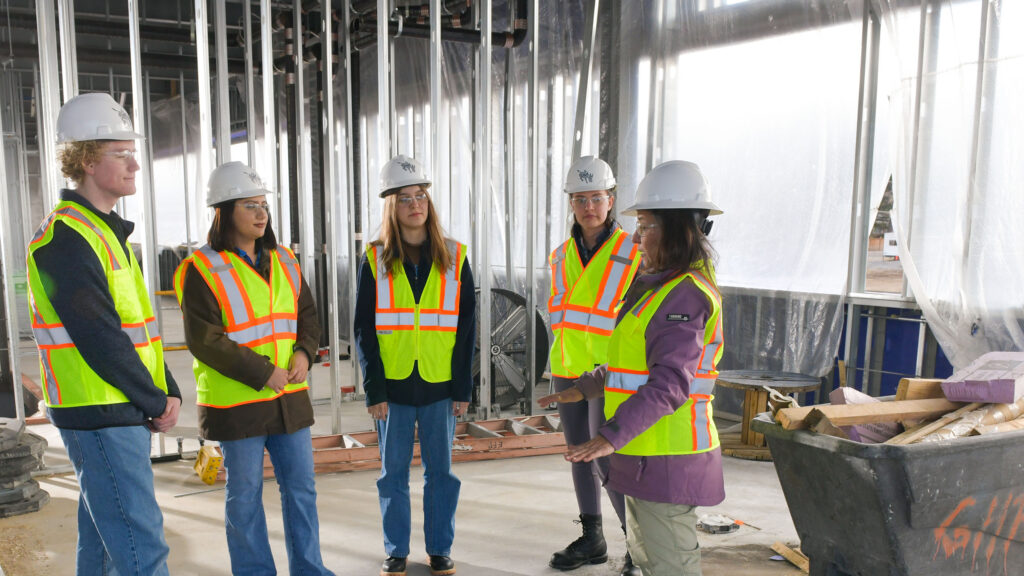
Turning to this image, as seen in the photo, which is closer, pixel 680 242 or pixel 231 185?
pixel 680 242

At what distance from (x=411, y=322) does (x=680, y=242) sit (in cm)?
126

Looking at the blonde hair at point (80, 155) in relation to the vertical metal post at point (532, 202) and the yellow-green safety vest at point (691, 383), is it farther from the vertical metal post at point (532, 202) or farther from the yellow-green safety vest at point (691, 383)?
the vertical metal post at point (532, 202)

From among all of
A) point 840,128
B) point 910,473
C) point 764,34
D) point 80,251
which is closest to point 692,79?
point 764,34

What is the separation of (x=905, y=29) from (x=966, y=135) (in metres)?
0.79

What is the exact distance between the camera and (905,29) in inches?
188

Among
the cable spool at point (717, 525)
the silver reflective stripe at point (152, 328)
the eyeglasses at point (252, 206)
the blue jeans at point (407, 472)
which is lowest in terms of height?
the cable spool at point (717, 525)

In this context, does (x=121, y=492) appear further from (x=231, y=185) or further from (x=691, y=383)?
(x=691, y=383)

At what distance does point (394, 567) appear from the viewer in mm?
3078

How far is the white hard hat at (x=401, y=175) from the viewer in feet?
9.75

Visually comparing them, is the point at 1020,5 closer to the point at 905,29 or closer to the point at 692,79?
the point at 905,29

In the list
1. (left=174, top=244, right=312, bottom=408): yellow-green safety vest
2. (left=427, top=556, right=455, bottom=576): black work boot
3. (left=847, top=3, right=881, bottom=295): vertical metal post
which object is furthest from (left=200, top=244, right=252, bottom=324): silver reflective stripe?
(left=847, top=3, right=881, bottom=295): vertical metal post

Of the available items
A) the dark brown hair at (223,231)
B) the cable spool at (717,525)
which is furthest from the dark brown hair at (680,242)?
the cable spool at (717,525)

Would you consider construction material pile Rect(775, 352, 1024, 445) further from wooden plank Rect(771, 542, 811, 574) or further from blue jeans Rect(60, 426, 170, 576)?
blue jeans Rect(60, 426, 170, 576)


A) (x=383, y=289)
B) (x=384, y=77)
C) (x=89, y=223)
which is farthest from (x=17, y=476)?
(x=384, y=77)
